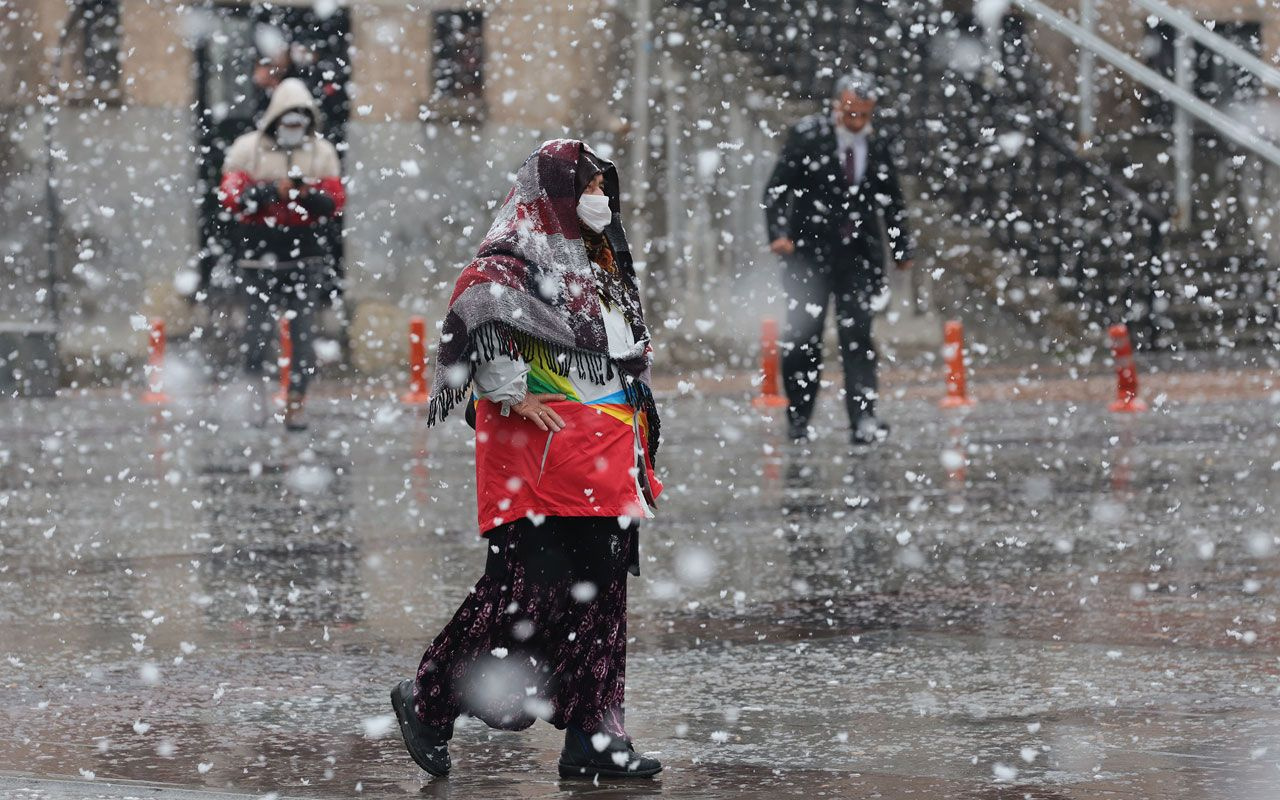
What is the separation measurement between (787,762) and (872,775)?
0.24 metres

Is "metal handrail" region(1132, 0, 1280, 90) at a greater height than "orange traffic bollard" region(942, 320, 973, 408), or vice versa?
"metal handrail" region(1132, 0, 1280, 90)

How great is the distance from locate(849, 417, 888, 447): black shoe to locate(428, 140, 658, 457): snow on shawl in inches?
315

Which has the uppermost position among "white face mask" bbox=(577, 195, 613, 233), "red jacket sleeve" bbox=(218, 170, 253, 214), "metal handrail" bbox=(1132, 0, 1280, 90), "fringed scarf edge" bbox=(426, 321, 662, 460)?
"metal handrail" bbox=(1132, 0, 1280, 90)

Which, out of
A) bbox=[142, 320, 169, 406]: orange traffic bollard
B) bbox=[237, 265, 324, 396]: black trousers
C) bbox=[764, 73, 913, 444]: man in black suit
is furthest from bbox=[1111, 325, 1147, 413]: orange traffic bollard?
bbox=[142, 320, 169, 406]: orange traffic bollard

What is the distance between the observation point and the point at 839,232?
13.6 meters

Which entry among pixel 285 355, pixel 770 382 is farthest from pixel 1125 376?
pixel 285 355

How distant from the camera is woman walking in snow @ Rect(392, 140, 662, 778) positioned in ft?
17.7

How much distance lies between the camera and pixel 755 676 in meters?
6.68

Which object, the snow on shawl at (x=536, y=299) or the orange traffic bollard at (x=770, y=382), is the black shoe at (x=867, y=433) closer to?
the orange traffic bollard at (x=770, y=382)

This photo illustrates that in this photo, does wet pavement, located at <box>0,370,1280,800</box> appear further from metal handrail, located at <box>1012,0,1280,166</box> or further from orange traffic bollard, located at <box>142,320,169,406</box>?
metal handrail, located at <box>1012,0,1280,166</box>

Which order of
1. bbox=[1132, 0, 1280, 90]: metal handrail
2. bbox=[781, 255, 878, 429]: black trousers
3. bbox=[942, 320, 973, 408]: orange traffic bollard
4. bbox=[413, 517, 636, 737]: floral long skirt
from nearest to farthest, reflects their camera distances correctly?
bbox=[413, 517, 636, 737]: floral long skirt → bbox=[781, 255, 878, 429]: black trousers → bbox=[942, 320, 973, 408]: orange traffic bollard → bbox=[1132, 0, 1280, 90]: metal handrail

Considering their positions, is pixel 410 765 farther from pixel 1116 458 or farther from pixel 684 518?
pixel 1116 458

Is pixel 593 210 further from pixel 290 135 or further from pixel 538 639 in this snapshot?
pixel 290 135

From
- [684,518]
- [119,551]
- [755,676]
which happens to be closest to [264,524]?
[119,551]
